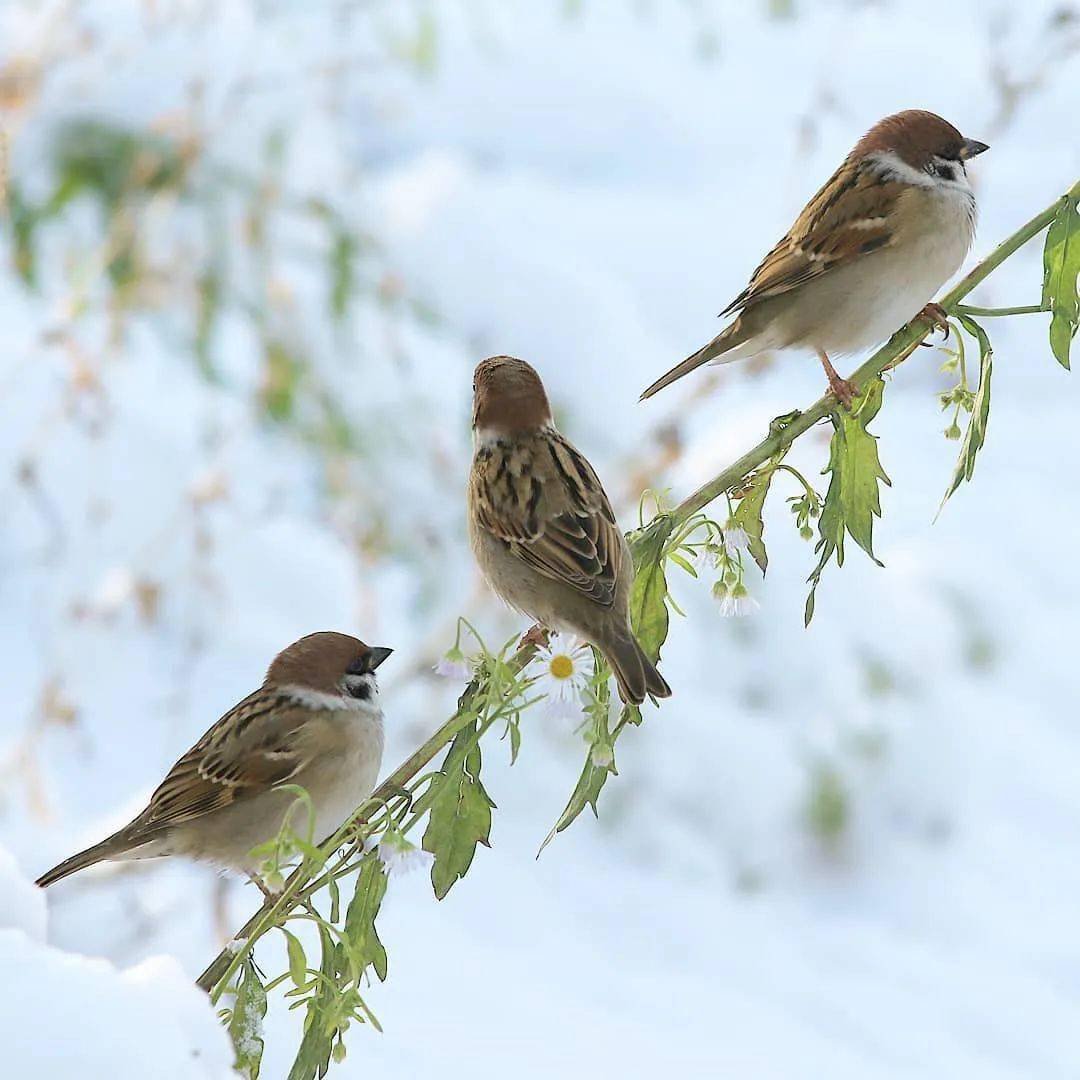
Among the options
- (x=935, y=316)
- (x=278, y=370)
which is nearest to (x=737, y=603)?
(x=935, y=316)

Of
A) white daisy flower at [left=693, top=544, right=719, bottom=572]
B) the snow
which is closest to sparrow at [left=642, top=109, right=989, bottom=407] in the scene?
white daisy flower at [left=693, top=544, right=719, bottom=572]

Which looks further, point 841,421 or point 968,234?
point 968,234

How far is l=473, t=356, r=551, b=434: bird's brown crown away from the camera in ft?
3.33

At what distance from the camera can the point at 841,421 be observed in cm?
71

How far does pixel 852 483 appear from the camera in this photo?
72 centimetres

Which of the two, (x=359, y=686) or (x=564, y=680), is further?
(x=359, y=686)

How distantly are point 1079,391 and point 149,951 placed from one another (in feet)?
6.93

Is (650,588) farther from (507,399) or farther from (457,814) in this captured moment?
(507,399)

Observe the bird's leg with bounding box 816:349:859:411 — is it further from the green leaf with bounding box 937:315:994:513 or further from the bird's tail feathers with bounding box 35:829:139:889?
the bird's tail feathers with bounding box 35:829:139:889

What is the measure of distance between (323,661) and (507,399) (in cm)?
29

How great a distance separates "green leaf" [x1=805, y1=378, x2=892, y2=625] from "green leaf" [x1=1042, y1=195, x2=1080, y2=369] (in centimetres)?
9

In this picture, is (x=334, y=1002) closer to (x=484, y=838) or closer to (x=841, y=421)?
(x=484, y=838)

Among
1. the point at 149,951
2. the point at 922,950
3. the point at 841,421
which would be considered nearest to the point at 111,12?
the point at 149,951

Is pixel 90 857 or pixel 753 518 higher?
pixel 753 518
